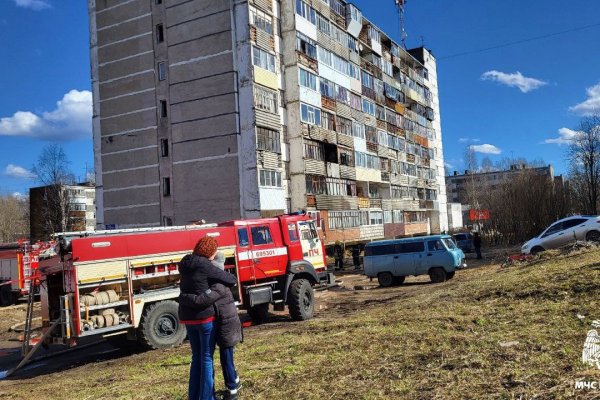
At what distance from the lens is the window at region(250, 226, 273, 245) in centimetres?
1341

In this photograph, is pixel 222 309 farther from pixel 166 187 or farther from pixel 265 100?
pixel 166 187

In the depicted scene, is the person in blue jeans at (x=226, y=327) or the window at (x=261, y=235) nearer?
the person in blue jeans at (x=226, y=327)

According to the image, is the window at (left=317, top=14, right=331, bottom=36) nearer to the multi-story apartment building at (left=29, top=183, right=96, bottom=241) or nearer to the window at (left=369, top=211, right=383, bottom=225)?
the window at (left=369, top=211, right=383, bottom=225)

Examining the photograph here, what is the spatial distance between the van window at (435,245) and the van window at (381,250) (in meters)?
1.62

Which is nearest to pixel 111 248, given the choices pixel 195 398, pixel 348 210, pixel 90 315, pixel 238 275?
pixel 90 315

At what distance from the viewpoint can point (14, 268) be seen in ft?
72.0

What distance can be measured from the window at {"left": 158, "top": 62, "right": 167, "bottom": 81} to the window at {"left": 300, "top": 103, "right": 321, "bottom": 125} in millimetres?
10742

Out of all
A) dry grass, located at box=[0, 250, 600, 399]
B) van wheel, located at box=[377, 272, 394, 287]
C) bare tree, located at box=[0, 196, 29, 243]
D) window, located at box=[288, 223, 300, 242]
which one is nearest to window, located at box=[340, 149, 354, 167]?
van wheel, located at box=[377, 272, 394, 287]

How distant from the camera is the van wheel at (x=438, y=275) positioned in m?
21.5

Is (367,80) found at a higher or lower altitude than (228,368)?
higher

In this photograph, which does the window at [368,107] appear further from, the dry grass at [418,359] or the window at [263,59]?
the dry grass at [418,359]

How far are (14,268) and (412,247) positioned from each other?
17761 mm

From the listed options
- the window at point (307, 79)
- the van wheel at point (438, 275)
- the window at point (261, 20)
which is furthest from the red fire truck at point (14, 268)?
the window at point (307, 79)

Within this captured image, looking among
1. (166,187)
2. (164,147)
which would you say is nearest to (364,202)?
(166,187)
